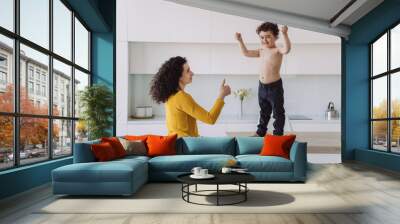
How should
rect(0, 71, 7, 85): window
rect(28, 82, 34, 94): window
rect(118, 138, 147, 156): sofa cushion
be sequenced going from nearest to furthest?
rect(0, 71, 7, 85): window, rect(28, 82, 34, 94): window, rect(118, 138, 147, 156): sofa cushion

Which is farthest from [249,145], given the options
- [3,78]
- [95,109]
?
[3,78]

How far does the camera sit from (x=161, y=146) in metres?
6.48

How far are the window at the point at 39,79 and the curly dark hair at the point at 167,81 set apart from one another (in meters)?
1.35

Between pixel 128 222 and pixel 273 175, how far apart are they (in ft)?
9.11

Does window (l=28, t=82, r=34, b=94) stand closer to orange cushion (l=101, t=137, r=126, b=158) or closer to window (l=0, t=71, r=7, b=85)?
window (l=0, t=71, r=7, b=85)

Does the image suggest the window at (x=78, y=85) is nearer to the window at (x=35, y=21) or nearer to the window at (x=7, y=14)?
the window at (x=35, y=21)

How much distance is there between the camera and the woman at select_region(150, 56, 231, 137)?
24.7 feet

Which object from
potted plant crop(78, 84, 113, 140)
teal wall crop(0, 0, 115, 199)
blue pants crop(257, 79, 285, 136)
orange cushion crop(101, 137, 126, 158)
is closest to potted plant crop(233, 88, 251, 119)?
blue pants crop(257, 79, 285, 136)

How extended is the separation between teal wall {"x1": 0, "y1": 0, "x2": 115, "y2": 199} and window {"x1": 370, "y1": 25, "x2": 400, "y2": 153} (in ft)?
17.4

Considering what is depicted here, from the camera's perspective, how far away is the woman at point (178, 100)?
7531mm

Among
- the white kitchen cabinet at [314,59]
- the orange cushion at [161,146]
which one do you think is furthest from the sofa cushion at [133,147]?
the white kitchen cabinet at [314,59]

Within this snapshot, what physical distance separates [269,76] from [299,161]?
325cm

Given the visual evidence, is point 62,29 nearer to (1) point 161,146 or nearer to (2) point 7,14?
(2) point 7,14

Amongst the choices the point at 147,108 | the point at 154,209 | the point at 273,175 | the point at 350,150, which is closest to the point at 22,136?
the point at 154,209
